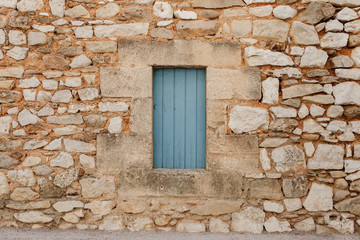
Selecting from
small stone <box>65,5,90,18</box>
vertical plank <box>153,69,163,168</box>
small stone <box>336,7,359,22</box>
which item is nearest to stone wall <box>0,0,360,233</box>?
small stone <box>65,5,90,18</box>

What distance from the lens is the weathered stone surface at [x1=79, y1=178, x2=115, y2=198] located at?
2.85 meters

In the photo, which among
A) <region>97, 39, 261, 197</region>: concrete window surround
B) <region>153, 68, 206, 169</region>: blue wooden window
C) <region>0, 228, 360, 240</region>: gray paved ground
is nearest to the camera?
<region>0, 228, 360, 240</region>: gray paved ground

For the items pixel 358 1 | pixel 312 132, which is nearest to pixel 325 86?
pixel 312 132

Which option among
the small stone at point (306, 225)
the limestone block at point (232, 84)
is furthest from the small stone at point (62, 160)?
the small stone at point (306, 225)

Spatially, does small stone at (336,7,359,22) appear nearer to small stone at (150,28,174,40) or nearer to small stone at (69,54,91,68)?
small stone at (150,28,174,40)

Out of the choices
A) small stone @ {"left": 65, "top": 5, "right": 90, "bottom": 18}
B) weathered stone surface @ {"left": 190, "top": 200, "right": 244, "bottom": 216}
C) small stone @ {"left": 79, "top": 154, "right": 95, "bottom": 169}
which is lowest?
weathered stone surface @ {"left": 190, "top": 200, "right": 244, "bottom": 216}

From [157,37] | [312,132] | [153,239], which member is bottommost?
[153,239]

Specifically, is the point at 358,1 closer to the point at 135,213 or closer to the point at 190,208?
the point at 190,208

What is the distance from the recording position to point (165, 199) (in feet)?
9.45

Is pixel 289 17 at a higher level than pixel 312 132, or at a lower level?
higher

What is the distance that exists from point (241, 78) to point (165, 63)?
858mm

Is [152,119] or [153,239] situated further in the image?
[152,119]

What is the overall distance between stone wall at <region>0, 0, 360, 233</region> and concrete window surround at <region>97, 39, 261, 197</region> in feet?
0.04

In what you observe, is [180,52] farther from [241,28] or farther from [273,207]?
[273,207]
